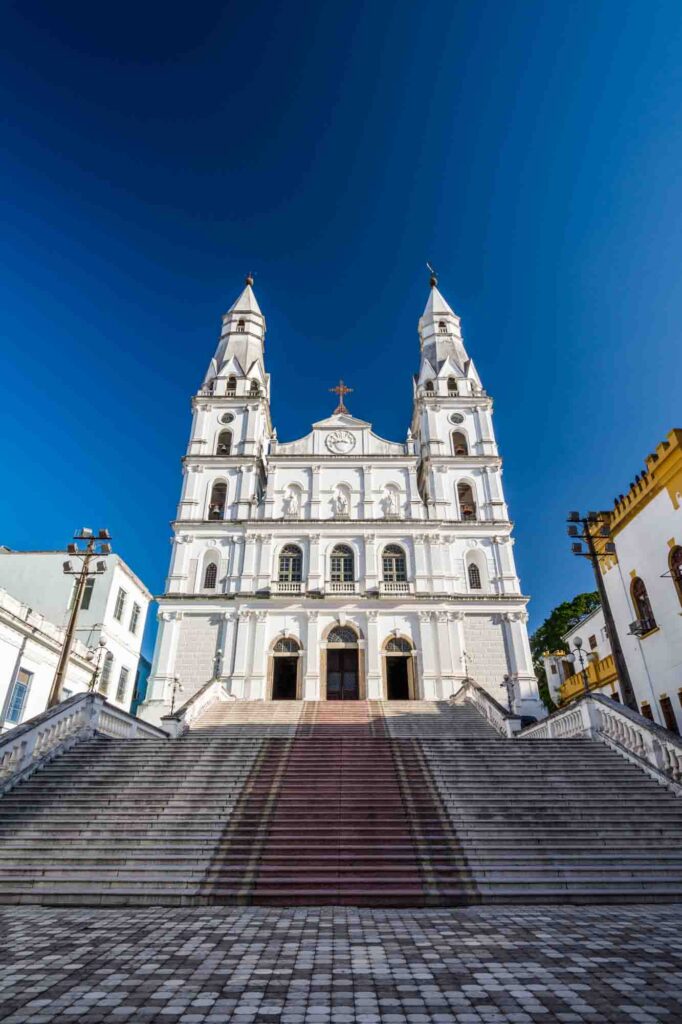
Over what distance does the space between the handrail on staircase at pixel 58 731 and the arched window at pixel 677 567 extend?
15.9 meters

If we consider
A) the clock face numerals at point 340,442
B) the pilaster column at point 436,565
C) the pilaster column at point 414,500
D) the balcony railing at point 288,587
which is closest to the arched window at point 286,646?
the balcony railing at point 288,587

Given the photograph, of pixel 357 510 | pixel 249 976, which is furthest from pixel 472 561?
pixel 249 976

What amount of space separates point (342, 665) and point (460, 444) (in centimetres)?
1594

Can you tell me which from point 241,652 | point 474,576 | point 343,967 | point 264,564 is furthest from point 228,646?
point 343,967

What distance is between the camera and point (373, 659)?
86.4ft

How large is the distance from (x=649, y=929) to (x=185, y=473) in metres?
29.4

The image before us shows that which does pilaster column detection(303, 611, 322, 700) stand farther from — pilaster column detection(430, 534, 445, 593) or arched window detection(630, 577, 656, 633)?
arched window detection(630, 577, 656, 633)

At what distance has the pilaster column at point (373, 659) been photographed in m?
25.6

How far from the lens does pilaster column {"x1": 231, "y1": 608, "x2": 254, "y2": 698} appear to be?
2530 cm

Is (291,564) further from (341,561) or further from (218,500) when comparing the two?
(218,500)

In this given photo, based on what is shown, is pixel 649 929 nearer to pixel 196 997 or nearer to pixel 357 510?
pixel 196 997

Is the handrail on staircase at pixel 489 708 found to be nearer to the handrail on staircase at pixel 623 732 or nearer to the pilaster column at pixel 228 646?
the handrail on staircase at pixel 623 732

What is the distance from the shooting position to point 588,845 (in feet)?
29.1

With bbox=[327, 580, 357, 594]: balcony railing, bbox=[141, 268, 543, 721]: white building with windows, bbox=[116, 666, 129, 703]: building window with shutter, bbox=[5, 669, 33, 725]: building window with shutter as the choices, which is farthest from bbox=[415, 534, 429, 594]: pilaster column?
bbox=[5, 669, 33, 725]: building window with shutter
